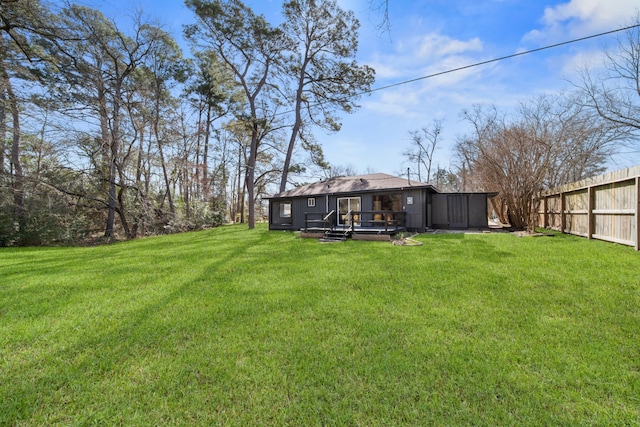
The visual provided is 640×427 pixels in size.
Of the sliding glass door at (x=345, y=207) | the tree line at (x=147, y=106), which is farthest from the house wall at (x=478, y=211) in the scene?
the tree line at (x=147, y=106)

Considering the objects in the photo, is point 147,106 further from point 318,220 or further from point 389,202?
point 389,202

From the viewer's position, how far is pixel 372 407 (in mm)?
1616

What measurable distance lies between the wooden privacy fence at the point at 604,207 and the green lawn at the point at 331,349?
220 cm

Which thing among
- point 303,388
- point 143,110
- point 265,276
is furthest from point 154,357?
point 143,110

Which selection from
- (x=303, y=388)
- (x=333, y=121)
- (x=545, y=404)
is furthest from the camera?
(x=333, y=121)

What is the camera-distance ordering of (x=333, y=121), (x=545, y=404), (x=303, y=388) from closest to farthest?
1. (x=545, y=404)
2. (x=303, y=388)
3. (x=333, y=121)

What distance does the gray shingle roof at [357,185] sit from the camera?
37.1 ft

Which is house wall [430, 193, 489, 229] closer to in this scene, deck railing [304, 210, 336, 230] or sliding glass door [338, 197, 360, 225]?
sliding glass door [338, 197, 360, 225]

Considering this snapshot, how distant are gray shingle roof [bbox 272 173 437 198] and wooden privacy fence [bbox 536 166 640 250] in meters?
4.47

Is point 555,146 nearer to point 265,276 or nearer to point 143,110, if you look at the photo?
point 265,276

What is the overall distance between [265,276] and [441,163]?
28.3m

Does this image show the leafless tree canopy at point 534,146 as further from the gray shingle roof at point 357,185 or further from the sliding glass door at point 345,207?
the sliding glass door at point 345,207

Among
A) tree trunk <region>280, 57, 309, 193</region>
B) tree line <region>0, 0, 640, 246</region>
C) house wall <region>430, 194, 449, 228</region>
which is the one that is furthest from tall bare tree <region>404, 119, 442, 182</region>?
house wall <region>430, 194, 449, 228</region>

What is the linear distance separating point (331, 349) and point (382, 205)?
1127 centimetres
